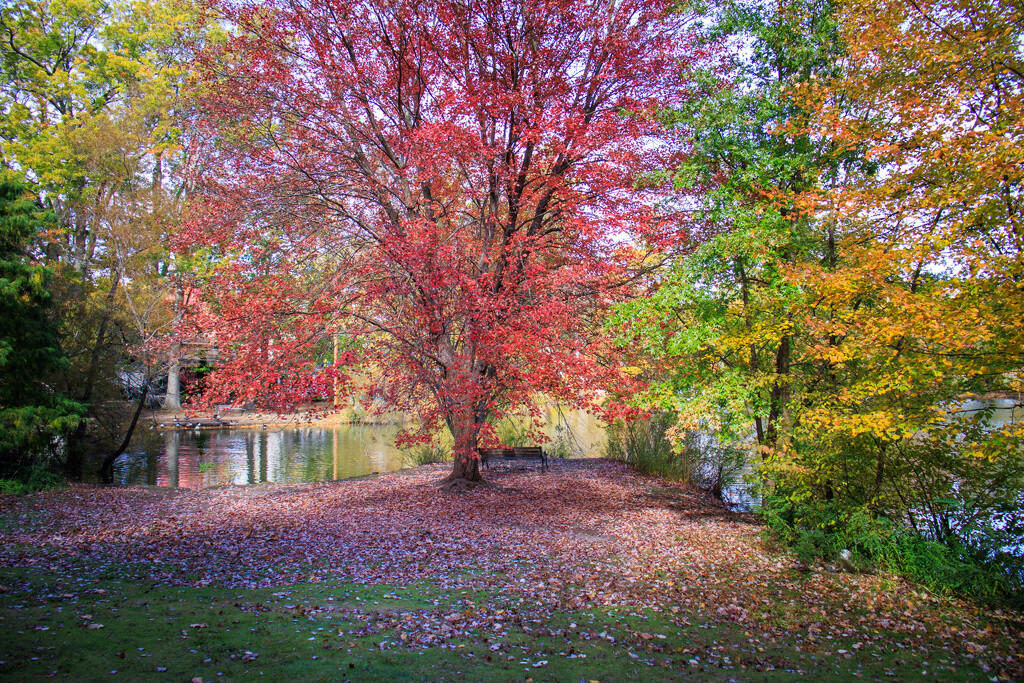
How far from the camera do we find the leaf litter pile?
603 centimetres

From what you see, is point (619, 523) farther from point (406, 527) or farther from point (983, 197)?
point (983, 197)

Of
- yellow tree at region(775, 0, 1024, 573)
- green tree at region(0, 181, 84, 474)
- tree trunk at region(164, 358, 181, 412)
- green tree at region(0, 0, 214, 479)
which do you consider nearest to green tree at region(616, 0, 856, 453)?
yellow tree at region(775, 0, 1024, 573)

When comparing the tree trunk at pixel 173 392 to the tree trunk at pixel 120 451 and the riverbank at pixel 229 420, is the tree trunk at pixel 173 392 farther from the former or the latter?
the tree trunk at pixel 120 451

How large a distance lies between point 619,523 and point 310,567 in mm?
5676

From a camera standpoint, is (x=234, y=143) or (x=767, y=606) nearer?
(x=767, y=606)

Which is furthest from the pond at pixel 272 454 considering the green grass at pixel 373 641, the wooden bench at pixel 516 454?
the green grass at pixel 373 641

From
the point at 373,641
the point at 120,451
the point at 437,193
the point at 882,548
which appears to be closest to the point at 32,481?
the point at 120,451

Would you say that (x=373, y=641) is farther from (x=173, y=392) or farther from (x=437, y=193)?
(x=173, y=392)

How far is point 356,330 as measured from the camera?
10758 mm

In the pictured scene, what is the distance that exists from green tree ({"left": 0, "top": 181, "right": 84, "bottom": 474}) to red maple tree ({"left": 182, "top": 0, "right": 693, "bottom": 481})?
3.98 m

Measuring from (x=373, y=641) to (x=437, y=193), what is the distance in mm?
9042

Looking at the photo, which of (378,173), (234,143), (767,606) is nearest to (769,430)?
(767,606)

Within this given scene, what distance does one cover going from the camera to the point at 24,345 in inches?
463

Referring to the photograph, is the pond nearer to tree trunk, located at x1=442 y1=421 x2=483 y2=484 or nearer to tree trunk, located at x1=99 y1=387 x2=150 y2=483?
tree trunk, located at x1=99 y1=387 x2=150 y2=483
